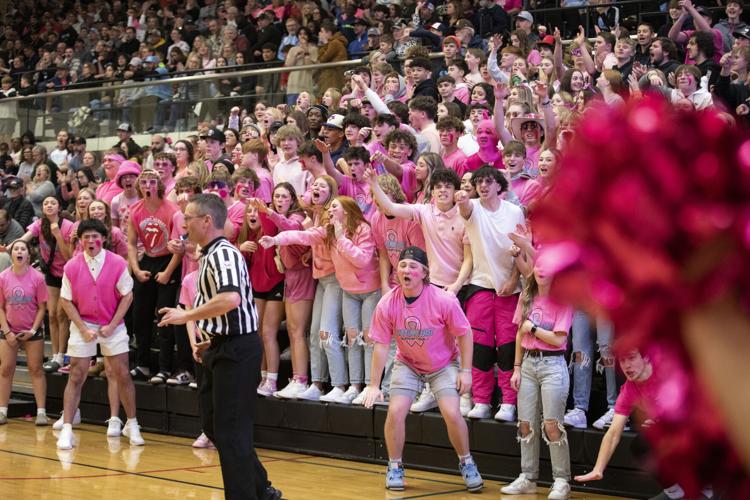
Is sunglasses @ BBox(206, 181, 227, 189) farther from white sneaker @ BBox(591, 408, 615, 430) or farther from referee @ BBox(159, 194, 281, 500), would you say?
white sneaker @ BBox(591, 408, 615, 430)

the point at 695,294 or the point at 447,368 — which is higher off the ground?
the point at 695,294

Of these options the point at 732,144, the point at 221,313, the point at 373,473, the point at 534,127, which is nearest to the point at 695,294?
the point at 732,144

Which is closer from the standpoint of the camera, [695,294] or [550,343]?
[695,294]

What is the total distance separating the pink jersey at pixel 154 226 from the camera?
1012 cm

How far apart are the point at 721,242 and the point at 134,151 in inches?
519

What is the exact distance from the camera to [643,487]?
283 inches

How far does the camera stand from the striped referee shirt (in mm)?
5902

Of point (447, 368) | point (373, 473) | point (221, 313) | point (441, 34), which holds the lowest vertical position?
point (373, 473)

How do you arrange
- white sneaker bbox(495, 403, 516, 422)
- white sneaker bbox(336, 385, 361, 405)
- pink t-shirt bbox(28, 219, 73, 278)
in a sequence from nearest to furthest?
white sneaker bbox(495, 403, 516, 422) → white sneaker bbox(336, 385, 361, 405) → pink t-shirt bbox(28, 219, 73, 278)

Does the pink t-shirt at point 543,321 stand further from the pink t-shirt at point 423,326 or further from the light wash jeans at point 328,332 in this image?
the light wash jeans at point 328,332

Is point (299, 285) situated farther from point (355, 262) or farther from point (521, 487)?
point (521, 487)

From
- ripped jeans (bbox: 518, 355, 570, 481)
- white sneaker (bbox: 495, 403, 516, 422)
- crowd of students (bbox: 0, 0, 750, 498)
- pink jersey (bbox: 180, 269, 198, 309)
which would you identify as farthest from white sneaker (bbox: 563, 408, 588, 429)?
pink jersey (bbox: 180, 269, 198, 309)

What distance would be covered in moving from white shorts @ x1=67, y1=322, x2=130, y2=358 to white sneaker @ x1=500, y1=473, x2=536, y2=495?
413 cm

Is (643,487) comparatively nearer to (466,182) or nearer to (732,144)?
(466,182)
